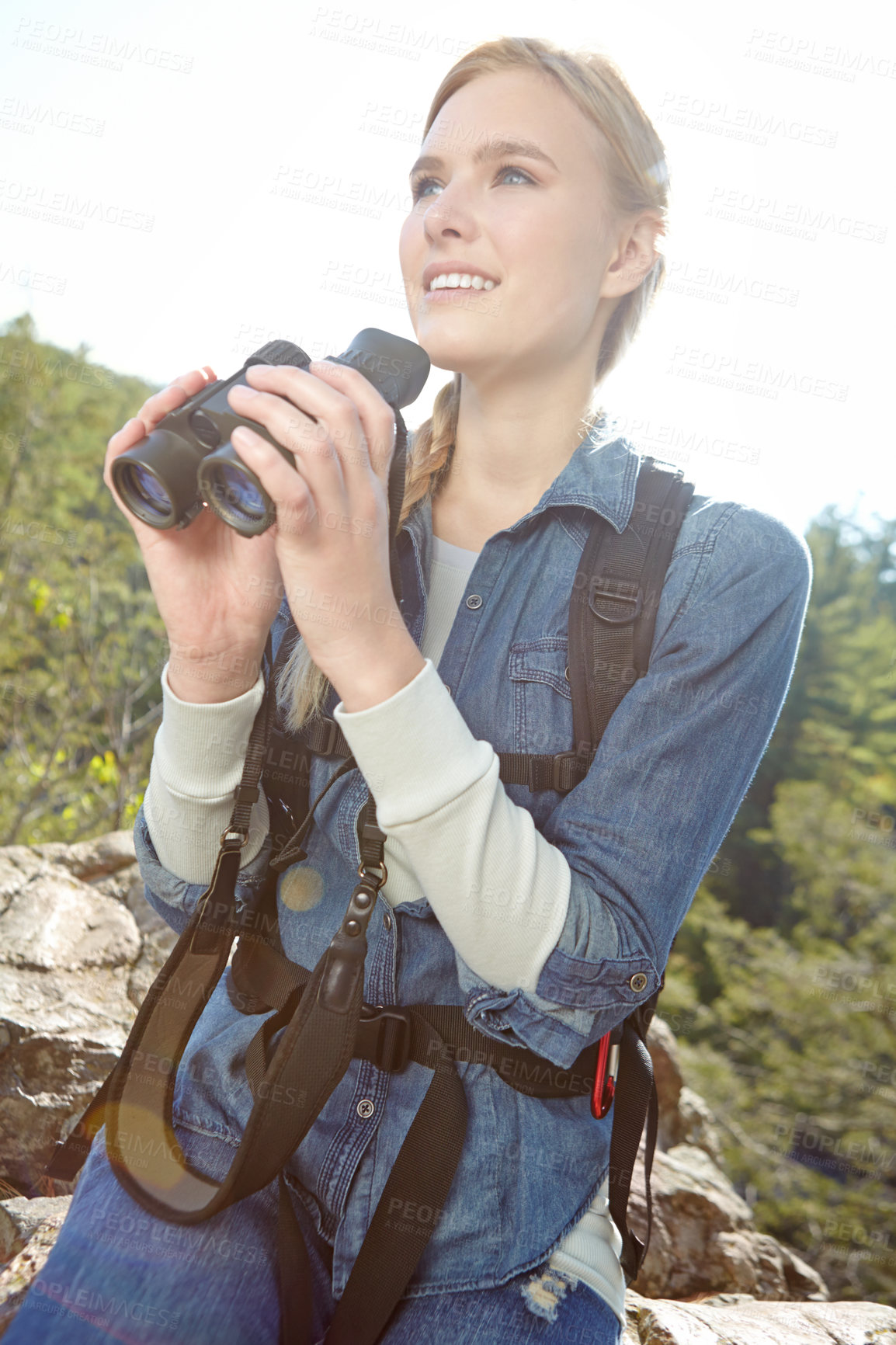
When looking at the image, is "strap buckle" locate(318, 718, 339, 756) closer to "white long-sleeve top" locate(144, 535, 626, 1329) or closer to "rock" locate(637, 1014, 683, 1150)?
"white long-sleeve top" locate(144, 535, 626, 1329)

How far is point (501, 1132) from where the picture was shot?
130cm

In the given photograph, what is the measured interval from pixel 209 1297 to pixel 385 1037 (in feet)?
Answer: 1.23

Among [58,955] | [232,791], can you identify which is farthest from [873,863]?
[232,791]

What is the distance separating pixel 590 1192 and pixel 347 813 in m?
0.64

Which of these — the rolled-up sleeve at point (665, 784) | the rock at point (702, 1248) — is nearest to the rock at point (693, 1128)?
the rock at point (702, 1248)

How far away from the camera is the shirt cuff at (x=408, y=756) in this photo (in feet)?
3.77

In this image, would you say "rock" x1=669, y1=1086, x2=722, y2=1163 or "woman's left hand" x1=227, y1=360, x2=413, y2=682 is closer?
"woman's left hand" x1=227, y1=360, x2=413, y2=682

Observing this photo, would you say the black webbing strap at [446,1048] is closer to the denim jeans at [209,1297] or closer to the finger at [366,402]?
the denim jeans at [209,1297]

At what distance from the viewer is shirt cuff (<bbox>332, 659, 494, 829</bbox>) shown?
3.77 ft

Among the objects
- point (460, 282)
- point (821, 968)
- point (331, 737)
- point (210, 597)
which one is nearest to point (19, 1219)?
point (331, 737)

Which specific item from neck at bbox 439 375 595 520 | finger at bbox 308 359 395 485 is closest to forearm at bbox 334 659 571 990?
finger at bbox 308 359 395 485

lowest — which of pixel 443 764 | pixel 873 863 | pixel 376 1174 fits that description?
pixel 873 863

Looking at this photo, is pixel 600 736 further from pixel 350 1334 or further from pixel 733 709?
pixel 350 1334

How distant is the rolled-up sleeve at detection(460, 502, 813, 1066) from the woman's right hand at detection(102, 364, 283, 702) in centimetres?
52
